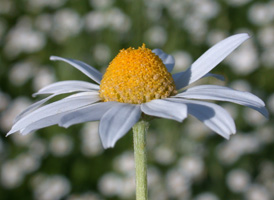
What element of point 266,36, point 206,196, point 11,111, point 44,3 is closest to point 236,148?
point 206,196

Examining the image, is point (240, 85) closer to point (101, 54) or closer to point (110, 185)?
point (101, 54)

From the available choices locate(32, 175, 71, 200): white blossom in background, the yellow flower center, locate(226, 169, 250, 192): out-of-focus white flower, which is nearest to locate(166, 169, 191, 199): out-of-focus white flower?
locate(226, 169, 250, 192): out-of-focus white flower

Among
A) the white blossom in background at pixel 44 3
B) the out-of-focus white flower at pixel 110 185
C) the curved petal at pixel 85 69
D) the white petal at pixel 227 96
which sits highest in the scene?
the white blossom in background at pixel 44 3

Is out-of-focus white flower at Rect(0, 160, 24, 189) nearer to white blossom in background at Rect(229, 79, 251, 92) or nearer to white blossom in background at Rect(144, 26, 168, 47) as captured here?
white blossom in background at Rect(144, 26, 168, 47)

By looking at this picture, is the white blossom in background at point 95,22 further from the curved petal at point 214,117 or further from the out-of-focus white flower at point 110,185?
the curved petal at point 214,117

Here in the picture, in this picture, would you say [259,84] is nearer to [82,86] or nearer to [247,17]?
[247,17]

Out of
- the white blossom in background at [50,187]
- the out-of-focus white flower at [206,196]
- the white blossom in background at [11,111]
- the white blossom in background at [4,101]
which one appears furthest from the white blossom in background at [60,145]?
the out-of-focus white flower at [206,196]

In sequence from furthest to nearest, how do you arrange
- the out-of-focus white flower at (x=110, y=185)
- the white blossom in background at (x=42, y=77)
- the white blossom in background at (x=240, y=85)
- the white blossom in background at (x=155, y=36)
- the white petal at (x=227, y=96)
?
the white blossom in background at (x=155, y=36)
the white blossom in background at (x=42, y=77)
the white blossom in background at (x=240, y=85)
the out-of-focus white flower at (x=110, y=185)
the white petal at (x=227, y=96)
